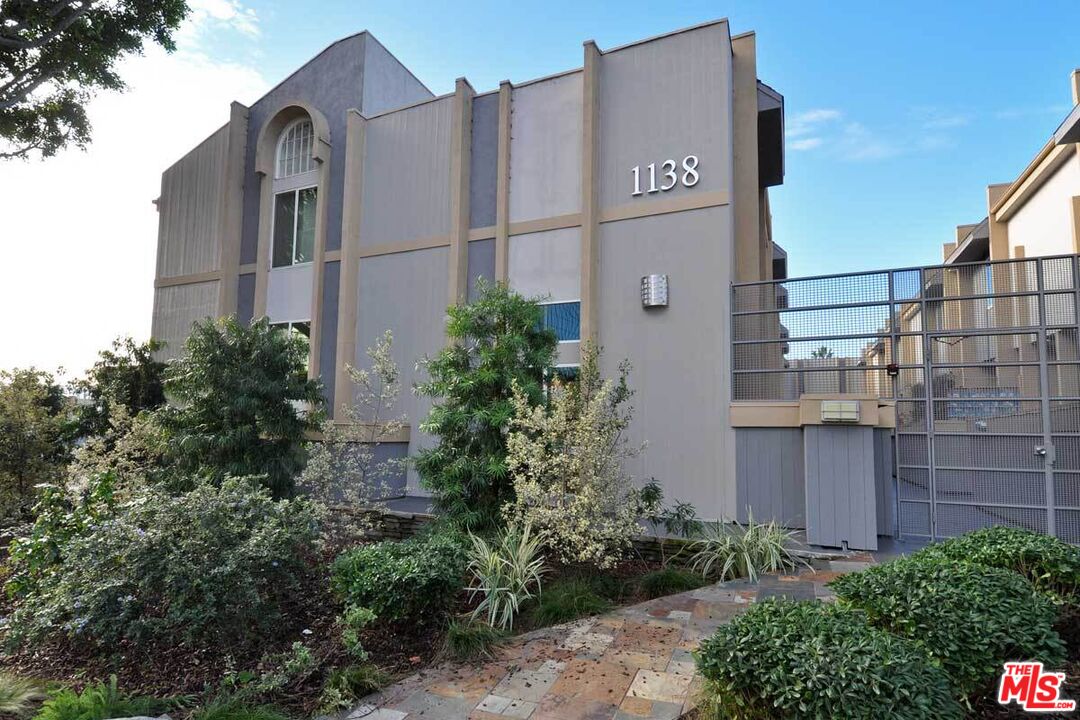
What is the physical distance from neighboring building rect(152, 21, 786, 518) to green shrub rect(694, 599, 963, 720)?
5.19 metres

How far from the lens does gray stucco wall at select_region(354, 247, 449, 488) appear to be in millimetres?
9820

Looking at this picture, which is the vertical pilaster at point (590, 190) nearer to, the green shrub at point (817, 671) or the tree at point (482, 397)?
the tree at point (482, 397)

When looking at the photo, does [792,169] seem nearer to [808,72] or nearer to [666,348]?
[808,72]

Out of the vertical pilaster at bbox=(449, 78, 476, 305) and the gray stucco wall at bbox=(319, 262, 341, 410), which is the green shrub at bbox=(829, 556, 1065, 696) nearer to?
the vertical pilaster at bbox=(449, 78, 476, 305)

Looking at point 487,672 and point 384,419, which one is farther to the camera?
point 384,419

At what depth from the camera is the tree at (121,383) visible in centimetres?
1004

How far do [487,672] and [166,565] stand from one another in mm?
2146

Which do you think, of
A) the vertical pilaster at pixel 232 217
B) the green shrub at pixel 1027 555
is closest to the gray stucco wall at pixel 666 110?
the green shrub at pixel 1027 555

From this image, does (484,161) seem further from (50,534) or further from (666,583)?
(50,534)

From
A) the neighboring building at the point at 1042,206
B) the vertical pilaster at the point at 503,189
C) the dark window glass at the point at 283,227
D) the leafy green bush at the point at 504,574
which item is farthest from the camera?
the dark window glass at the point at 283,227

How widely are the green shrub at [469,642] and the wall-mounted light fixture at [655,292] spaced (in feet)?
17.7

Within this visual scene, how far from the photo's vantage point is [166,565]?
3.62 m

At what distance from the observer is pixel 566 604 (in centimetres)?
459

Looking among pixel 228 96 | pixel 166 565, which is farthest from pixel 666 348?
pixel 228 96
